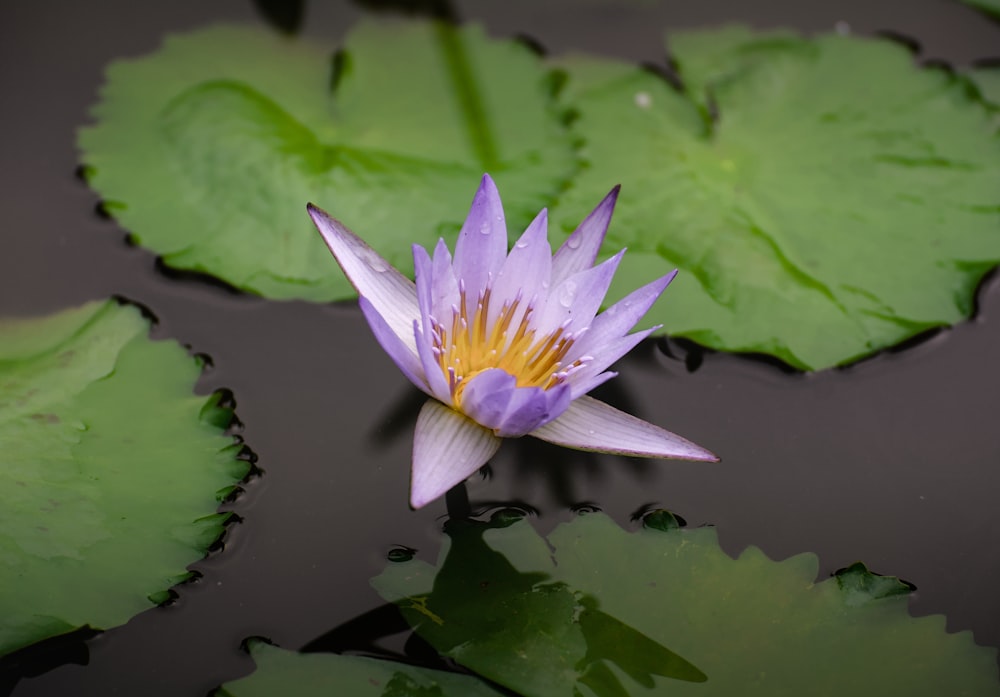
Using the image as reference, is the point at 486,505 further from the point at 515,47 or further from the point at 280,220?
the point at 515,47

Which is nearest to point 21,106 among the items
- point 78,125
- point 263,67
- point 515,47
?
point 78,125

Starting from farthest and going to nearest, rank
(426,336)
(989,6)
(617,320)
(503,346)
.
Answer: (989,6) → (503,346) → (617,320) → (426,336)

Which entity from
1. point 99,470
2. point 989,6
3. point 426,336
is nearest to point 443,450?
point 426,336

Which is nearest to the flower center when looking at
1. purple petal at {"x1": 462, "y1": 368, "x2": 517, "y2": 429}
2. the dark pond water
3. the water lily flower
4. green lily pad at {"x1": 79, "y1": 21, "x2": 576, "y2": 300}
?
the water lily flower

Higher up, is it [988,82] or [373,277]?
[988,82]

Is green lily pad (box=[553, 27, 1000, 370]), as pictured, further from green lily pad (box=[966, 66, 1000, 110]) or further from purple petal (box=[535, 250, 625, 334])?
purple petal (box=[535, 250, 625, 334])

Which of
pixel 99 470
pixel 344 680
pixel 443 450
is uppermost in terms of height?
pixel 443 450

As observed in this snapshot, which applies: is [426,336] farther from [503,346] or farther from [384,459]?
[384,459]
